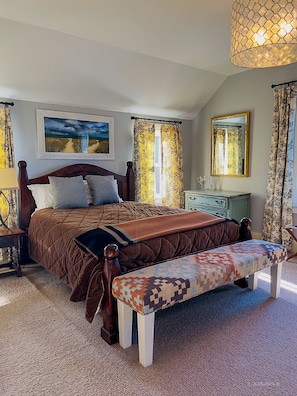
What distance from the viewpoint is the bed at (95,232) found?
2203 mm

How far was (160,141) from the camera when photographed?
5.26 m

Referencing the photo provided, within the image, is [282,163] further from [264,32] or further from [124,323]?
[124,323]

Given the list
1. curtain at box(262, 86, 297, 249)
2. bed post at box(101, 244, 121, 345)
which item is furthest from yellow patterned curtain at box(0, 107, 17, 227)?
curtain at box(262, 86, 297, 249)

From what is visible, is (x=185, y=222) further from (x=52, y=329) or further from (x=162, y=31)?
(x=162, y=31)

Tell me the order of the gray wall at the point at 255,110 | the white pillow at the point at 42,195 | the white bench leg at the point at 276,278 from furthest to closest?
the gray wall at the point at 255,110
the white pillow at the point at 42,195
the white bench leg at the point at 276,278

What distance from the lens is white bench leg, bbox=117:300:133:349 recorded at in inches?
78.7

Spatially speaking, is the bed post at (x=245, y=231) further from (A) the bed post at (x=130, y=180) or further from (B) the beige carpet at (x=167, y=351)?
(A) the bed post at (x=130, y=180)

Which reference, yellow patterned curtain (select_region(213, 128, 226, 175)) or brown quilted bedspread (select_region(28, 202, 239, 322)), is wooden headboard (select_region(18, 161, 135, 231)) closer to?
brown quilted bedspread (select_region(28, 202, 239, 322))

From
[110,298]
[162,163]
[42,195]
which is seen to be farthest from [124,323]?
[162,163]

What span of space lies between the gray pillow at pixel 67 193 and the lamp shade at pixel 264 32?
239 cm

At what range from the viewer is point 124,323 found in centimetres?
201

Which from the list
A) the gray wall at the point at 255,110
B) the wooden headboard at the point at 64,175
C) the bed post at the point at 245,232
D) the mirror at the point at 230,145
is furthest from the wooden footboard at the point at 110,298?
the mirror at the point at 230,145

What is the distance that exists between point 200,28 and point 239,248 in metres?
2.38

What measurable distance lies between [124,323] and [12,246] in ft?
6.04
